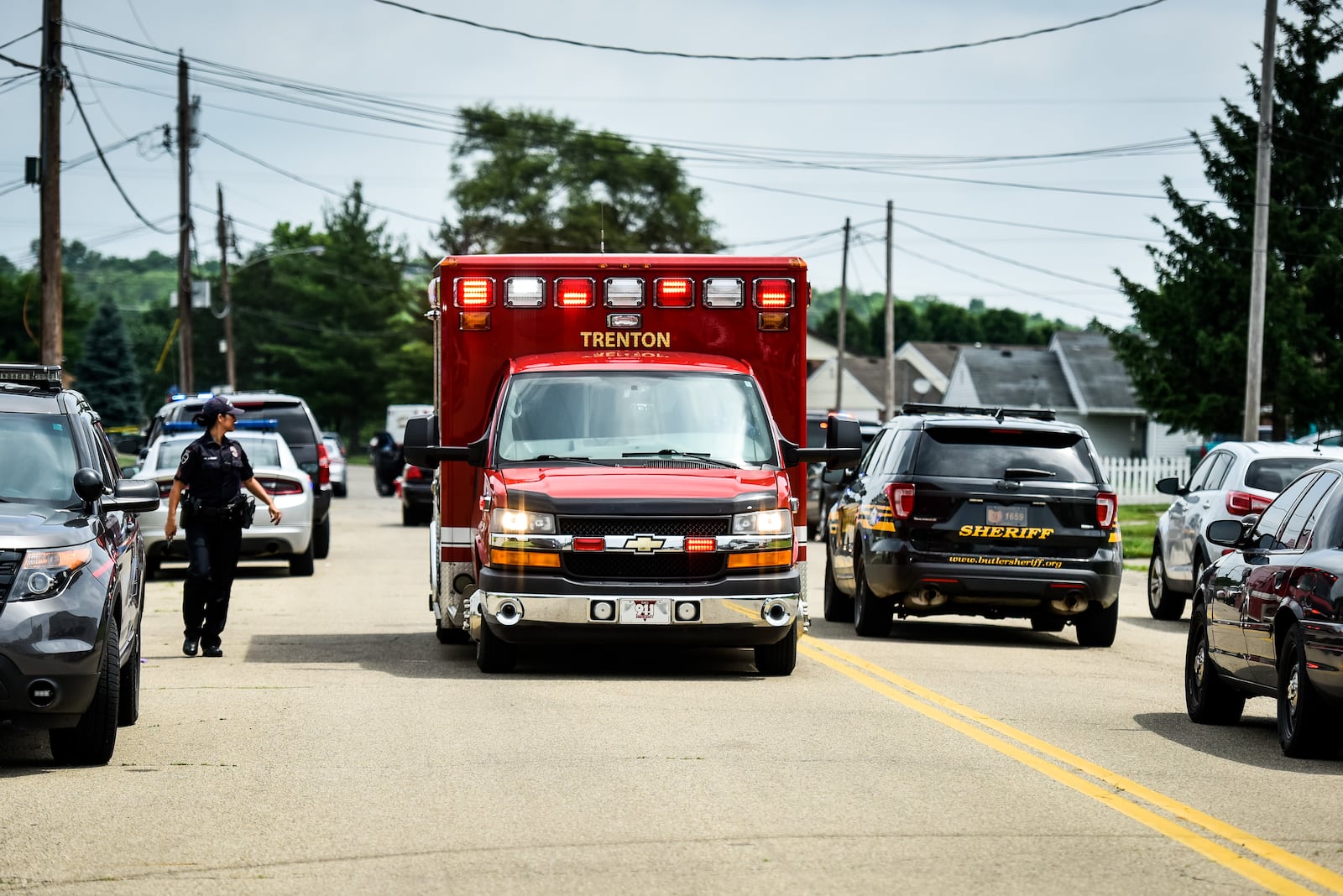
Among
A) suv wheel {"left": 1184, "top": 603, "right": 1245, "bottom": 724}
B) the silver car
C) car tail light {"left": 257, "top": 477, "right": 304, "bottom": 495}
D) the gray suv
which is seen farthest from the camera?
the gray suv

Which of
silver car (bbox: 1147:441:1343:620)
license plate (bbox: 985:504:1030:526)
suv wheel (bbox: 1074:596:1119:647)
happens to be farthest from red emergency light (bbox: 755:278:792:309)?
silver car (bbox: 1147:441:1343:620)

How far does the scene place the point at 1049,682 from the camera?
13.2m

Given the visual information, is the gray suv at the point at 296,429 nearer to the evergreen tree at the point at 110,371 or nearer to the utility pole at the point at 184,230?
the utility pole at the point at 184,230

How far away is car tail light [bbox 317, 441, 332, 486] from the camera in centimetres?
2619

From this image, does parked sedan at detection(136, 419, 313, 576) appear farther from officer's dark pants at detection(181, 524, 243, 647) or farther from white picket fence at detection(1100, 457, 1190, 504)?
white picket fence at detection(1100, 457, 1190, 504)

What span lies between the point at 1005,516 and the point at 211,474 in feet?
19.7

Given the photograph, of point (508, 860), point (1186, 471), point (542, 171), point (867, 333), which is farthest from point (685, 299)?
point (867, 333)

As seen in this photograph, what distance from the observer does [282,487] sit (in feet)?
74.9

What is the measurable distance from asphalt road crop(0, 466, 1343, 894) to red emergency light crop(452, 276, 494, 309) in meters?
2.46

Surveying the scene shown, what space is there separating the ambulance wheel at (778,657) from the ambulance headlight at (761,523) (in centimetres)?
86

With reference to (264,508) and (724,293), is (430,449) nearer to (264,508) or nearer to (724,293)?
(724,293)

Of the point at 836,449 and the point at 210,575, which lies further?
the point at 210,575

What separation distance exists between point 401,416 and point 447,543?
4457cm

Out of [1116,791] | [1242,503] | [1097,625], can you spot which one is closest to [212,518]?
[1097,625]
